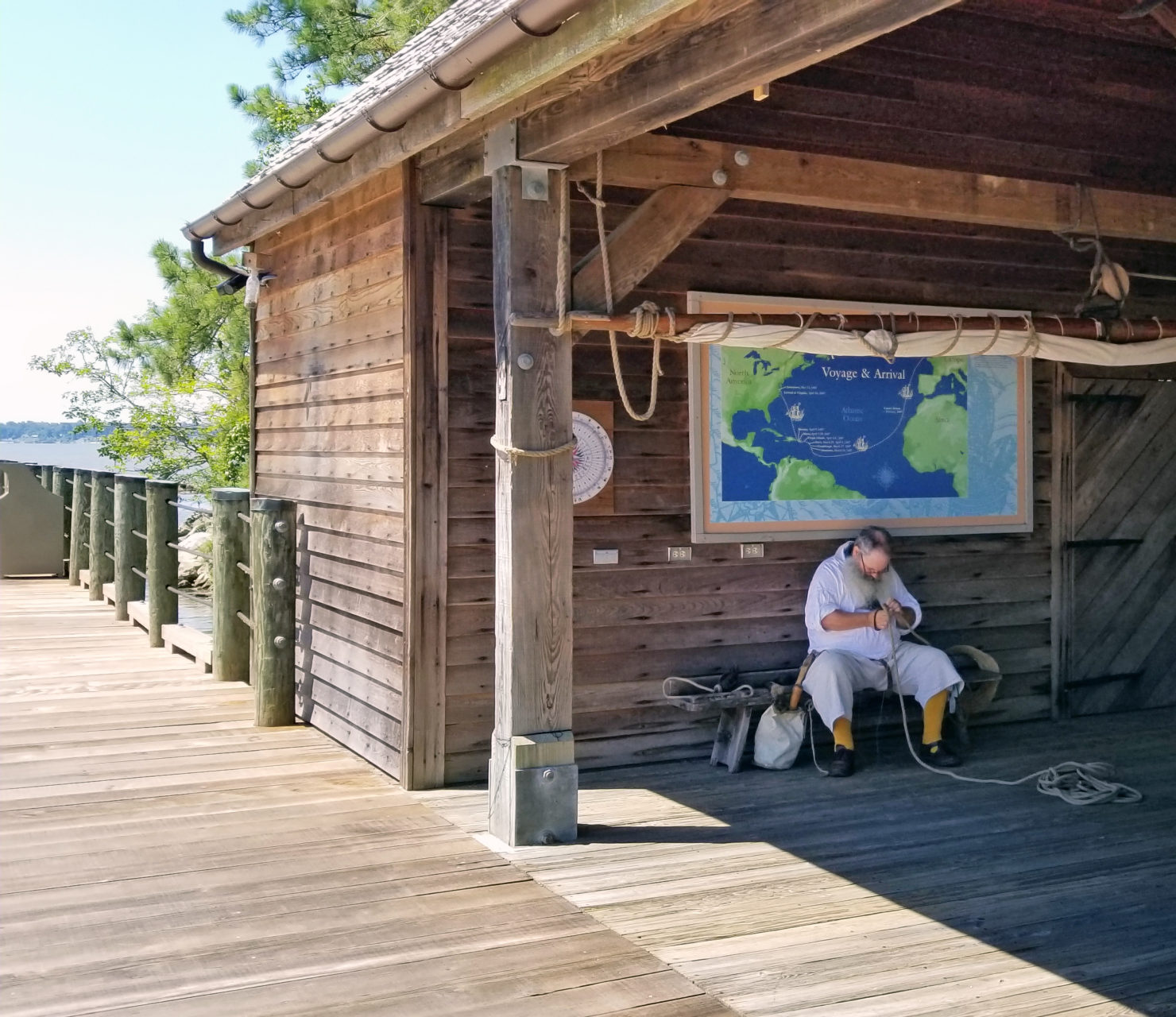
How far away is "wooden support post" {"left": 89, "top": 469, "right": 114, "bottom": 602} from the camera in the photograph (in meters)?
11.4

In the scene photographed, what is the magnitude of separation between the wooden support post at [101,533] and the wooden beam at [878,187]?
7.03 m

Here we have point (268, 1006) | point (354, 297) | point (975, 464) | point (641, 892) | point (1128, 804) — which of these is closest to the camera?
point (268, 1006)

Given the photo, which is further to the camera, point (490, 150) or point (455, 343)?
point (455, 343)

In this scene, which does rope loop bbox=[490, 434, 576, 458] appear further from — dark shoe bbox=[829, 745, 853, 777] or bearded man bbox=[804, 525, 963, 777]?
dark shoe bbox=[829, 745, 853, 777]

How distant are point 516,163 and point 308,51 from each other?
15393 mm

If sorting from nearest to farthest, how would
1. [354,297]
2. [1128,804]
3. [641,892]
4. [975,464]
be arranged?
[641,892], [1128,804], [354,297], [975,464]

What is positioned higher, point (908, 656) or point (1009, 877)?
point (908, 656)

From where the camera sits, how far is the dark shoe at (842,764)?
20.4ft

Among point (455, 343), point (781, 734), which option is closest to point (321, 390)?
point (455, 343)

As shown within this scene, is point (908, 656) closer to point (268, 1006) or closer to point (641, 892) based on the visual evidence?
point (641, 892)

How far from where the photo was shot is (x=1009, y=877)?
4.72 m

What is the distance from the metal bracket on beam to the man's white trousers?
2.58 metres

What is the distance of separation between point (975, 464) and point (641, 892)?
139 inches

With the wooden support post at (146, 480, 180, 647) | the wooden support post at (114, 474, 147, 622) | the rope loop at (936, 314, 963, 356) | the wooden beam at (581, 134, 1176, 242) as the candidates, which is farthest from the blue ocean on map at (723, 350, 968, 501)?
the wooden support post at (114, 474, 147, 622)
